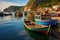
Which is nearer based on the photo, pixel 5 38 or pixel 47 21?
pixel 5 38

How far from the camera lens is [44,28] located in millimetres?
33625

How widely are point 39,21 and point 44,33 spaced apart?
9.83 m

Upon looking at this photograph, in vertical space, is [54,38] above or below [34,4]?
below

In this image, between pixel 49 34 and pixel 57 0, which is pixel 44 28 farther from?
pixel 57 0

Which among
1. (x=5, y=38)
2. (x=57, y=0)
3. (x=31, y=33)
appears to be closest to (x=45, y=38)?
(x=31, y=33)

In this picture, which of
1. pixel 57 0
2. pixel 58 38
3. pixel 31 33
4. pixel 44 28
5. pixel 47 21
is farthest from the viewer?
pixel 57 0

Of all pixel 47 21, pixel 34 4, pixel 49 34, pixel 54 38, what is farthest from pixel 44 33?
pixel 34 4

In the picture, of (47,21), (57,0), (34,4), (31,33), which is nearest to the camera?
(31,33)

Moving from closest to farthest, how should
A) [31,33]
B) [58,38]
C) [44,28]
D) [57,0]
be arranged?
1. [58,38]
2. [44,28]
3. [31,33]
4. [57,0]

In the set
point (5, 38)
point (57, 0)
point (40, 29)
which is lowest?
point (5, 38)

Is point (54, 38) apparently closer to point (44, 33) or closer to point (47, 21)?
point (44, 33)

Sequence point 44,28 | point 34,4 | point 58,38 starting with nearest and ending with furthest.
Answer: point 58,38 → point 44,28 → point 34,4

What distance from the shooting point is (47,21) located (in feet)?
137

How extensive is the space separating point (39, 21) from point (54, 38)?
1314 centimetres
